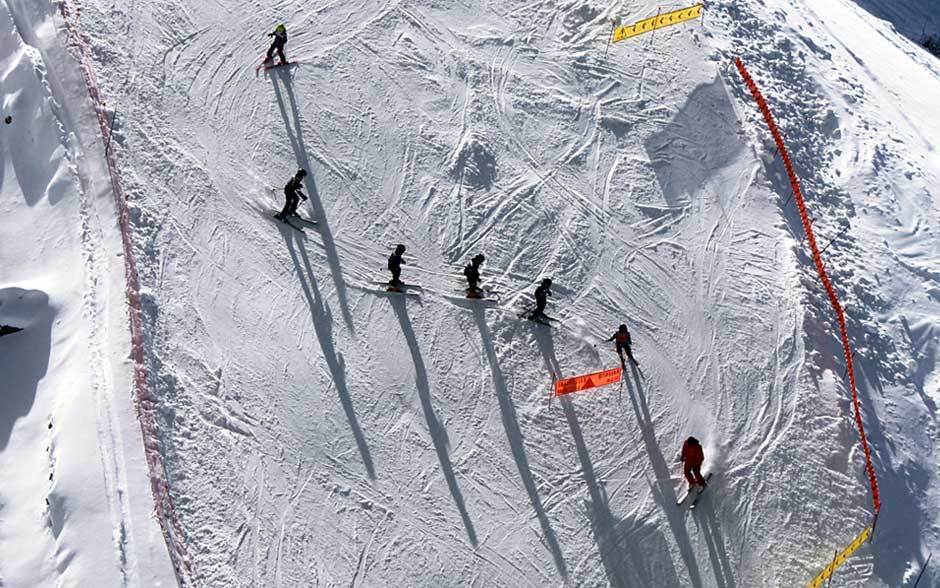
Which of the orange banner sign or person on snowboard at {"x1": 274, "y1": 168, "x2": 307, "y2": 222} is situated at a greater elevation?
the orange banner sign

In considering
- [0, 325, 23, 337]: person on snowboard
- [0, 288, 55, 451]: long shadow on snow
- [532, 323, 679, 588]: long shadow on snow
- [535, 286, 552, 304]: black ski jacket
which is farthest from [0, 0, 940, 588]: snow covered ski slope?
[0, 325, 23, 337]: person on snowboard

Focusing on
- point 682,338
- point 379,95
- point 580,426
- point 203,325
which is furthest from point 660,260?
point 203,325

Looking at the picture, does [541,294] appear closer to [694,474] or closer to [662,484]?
[662,484]

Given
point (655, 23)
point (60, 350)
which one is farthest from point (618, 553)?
point (655, 23)

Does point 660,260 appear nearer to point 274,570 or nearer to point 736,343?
point 736,343

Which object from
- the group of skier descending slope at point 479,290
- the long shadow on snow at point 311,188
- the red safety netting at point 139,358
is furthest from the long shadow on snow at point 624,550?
the red safety netting at point 139,358

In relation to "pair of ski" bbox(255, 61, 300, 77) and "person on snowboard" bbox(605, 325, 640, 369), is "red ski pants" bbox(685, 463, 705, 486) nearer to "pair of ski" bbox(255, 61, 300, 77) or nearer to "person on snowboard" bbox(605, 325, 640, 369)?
"person on snowboard" bbox(605, 325, 640, 369)

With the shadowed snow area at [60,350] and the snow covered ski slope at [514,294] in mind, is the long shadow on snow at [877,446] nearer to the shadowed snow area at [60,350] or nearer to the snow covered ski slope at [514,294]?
the snow covered ski slope at [514,294]
